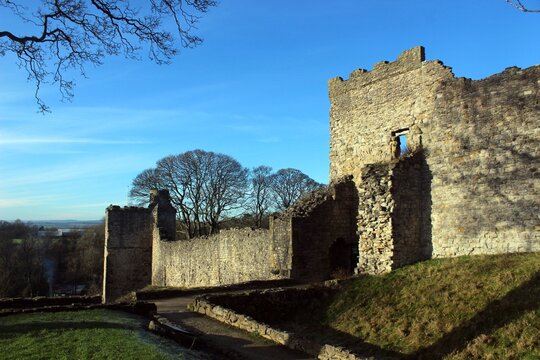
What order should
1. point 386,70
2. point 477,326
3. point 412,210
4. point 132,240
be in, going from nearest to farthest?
point 477,326
point 412,210
point 386,70
point 132,240

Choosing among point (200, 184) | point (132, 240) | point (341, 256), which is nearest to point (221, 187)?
point (200, 184)

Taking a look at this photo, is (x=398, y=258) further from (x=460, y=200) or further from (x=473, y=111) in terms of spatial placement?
(x=473, y=111)

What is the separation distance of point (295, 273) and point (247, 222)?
31967 millimetres

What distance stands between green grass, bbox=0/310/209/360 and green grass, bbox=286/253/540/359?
13.6 feet

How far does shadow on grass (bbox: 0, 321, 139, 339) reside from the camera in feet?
32.5

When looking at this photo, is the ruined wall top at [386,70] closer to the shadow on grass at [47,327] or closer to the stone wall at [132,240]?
the shadow on grass at [47,327]

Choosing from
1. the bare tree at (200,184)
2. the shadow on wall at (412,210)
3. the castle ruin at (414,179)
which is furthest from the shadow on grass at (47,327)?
the bare tree at (200,184)

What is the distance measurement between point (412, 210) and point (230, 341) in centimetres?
718

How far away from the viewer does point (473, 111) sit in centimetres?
1445

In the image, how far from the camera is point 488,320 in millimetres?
10234

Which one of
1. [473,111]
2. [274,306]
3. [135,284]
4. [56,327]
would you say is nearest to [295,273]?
[274,306]

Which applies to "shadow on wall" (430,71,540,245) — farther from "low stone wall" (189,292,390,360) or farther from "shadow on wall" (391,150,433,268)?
"low stone wall" (189,292,390,360)

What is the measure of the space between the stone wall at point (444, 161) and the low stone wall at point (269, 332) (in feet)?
15.6

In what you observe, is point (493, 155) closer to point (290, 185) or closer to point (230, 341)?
point (230, 341)
